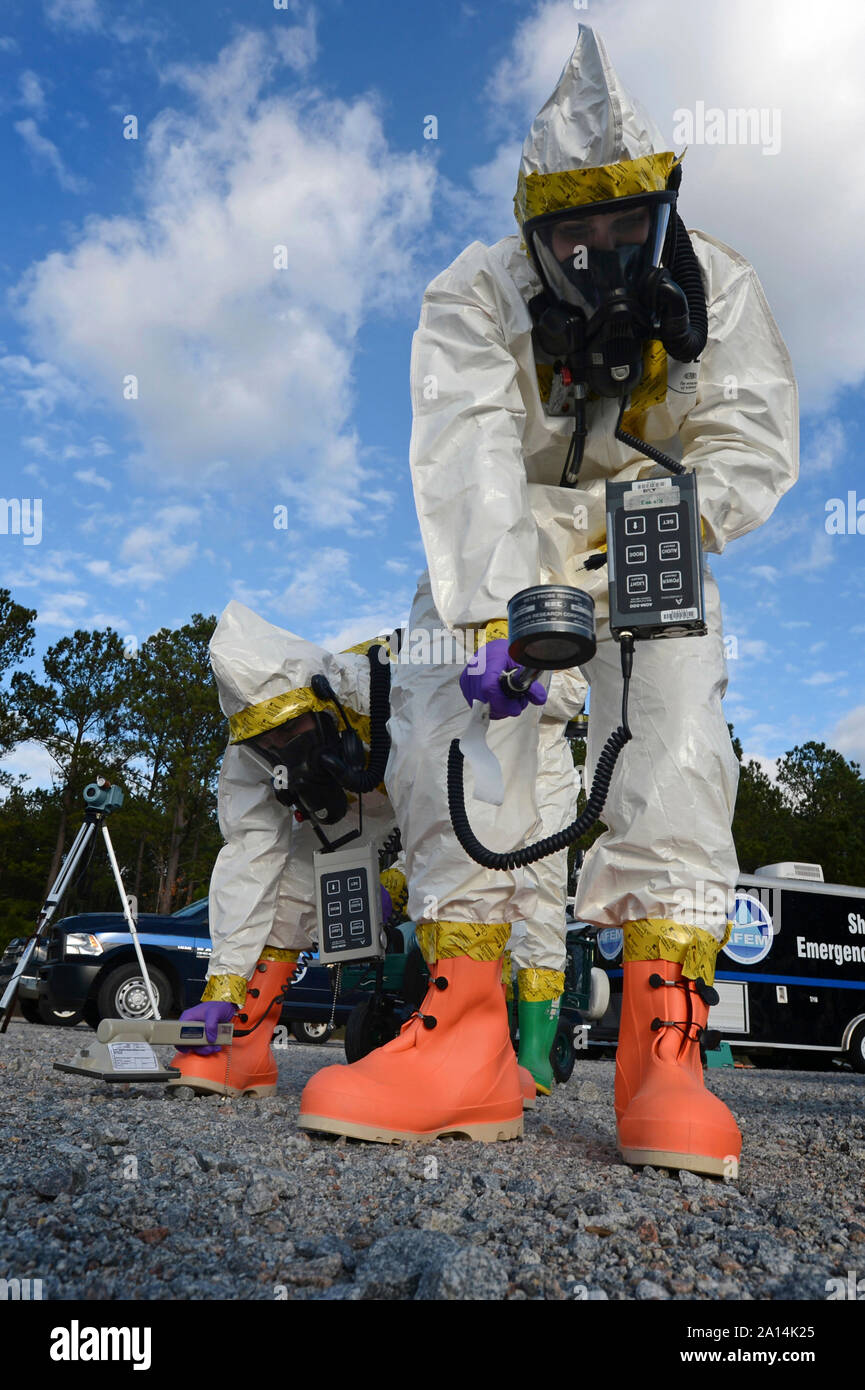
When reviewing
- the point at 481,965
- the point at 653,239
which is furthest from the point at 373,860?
the point at 653,239

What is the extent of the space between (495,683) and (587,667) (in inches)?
24.7

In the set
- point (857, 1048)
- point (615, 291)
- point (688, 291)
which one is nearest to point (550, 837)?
point (615, 291)

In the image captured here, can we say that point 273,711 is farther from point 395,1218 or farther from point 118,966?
point 118,966

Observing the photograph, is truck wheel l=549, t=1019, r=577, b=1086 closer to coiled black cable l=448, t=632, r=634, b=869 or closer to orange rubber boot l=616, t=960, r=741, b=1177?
orange rubber boot l=616, t=960, r=741, b=1177

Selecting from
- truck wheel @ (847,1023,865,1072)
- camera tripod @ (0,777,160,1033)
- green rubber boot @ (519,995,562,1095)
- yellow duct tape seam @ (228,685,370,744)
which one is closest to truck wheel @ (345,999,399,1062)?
green rubber boot @ (519,995,562,1095)

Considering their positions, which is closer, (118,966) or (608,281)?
(608,281)

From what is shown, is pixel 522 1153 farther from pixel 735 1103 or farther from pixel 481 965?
pixel 735 1103

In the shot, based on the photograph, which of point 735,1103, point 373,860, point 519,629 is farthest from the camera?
point 735,1103

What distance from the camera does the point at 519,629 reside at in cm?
184

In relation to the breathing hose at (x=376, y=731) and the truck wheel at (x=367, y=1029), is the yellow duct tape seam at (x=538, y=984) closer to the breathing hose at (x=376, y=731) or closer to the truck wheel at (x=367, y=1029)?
the truck wheel at (x=367, y=1029)

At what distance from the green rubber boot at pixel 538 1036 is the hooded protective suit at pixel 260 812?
1.00m

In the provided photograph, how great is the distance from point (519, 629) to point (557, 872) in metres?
2.18

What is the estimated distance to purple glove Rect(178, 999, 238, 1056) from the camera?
314 centimetres

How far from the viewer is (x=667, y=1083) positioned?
1942mm
